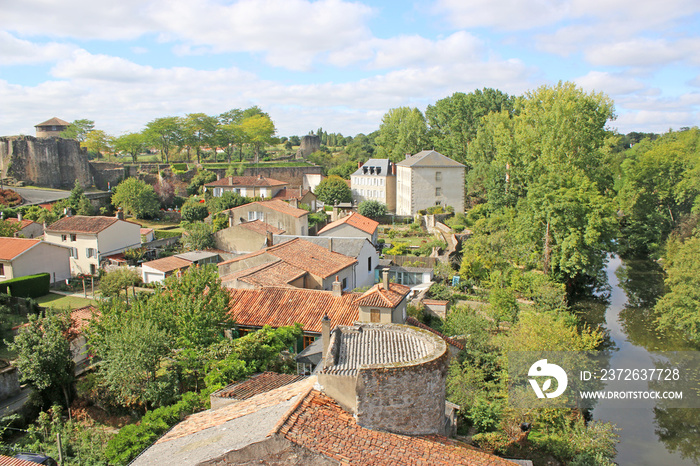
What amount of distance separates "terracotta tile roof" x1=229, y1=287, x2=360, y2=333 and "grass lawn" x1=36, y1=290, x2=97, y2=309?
10315 millimetres

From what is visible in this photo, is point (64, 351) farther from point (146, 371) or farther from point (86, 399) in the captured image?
point (146, 371)

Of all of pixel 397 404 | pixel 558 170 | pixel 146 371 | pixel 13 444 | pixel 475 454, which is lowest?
pixel 13 444

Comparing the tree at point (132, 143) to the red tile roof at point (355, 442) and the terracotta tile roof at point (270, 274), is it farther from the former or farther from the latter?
the red tile roof at point (355, 442)

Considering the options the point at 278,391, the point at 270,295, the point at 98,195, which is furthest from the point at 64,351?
the point at 98,195

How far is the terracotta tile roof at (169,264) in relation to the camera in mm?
29328

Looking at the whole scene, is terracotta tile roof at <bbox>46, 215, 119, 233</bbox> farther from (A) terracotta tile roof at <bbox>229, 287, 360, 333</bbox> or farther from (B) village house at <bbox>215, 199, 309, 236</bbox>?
(A) terracotta tile roof at <bbox>229, 287, 360, 333</bbox>

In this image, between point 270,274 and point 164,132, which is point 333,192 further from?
point 270,274

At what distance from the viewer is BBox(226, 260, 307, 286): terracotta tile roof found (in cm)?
2205

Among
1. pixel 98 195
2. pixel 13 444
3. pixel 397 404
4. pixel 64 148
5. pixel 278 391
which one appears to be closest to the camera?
pixel 397 404

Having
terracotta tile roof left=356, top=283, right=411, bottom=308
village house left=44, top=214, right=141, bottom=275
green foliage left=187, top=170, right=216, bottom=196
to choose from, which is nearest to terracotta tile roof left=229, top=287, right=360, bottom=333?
terracotta tile roof left=356, top=283, right=411, bottom=308

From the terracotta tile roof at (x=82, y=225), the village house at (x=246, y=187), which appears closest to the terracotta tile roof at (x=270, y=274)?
the terracotta tile roof at (x=82, y=225)

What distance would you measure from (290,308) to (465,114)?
46411mm

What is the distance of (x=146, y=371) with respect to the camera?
47.7 ft

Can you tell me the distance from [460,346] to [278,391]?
1079 cm
